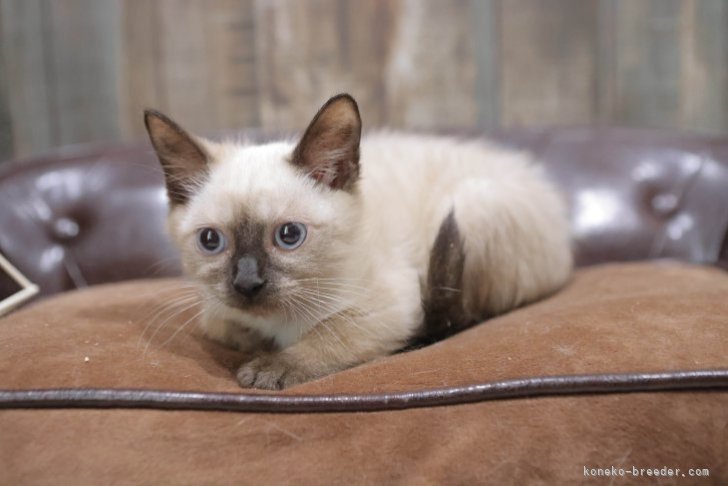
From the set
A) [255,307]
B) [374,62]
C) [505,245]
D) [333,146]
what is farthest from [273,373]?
[374,62]

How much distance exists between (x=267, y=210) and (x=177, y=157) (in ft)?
Result: 0.90

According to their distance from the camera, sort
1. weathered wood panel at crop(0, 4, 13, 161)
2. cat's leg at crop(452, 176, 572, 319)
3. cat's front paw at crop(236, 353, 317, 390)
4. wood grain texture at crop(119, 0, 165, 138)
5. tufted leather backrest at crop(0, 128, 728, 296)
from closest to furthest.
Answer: cat's front paw at crop(236, 353, 317, 390)
cat's leg at crop(452, 176, 572, 319)
tufted leather backrest at crop(0, 128, 728, 296)
weathered wood panel at crop(0, 4, 13, 161)
wood grain texture at crop(119, 0, 165, 138)

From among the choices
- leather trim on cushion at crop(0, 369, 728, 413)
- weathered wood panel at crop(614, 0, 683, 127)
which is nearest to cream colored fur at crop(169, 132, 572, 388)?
leather trim on cushion at crop(0, 369, 728, 413)

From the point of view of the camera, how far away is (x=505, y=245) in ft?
5.56

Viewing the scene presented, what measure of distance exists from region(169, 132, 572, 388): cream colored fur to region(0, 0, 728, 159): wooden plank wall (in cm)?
103

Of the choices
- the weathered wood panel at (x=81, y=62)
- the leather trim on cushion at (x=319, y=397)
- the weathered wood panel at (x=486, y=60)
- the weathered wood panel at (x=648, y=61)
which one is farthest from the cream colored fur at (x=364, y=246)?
the weathered wood panel at (x=81, y=62)

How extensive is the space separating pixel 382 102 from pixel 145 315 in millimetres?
1647

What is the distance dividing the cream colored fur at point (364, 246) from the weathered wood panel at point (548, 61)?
3.42 ft

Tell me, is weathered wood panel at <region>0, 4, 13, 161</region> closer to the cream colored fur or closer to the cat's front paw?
the cream colored fur

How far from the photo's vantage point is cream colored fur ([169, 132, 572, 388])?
1402 millimetres

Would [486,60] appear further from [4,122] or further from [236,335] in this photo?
[4,122]

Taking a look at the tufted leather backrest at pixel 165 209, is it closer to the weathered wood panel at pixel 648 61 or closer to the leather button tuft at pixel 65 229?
the leather button tuft at pixel 65 229

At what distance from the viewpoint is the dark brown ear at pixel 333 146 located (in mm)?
1388

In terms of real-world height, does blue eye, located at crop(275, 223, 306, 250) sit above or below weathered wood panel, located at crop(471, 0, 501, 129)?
below
